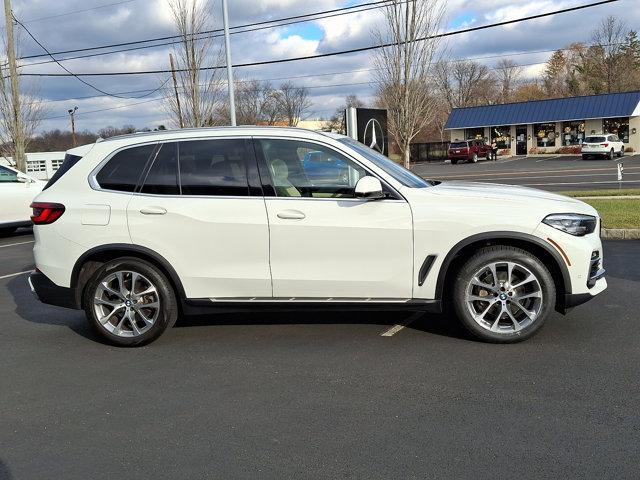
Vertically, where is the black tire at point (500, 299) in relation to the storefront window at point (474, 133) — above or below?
below

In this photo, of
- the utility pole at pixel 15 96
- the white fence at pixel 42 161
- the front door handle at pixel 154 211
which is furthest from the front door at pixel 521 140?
the front door handle at pixel 154 211

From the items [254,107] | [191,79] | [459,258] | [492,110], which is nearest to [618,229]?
[459,258]

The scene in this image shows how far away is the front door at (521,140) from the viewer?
54612 mm

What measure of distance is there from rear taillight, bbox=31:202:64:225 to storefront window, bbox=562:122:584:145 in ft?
174

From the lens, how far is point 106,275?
5246mm

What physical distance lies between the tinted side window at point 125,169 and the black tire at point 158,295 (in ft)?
2.15

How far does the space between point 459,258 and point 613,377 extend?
144 cm

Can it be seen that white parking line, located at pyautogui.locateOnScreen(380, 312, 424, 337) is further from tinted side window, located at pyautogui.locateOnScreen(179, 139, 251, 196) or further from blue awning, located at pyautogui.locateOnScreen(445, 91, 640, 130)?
blue awning, located at pyautogui.locateOnScreen(445, 91, 640, 130)

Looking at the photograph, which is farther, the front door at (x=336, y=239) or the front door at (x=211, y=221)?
the front door at (x=211, y=221)

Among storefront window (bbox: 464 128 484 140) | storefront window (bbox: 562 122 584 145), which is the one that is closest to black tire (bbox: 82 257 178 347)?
storefront window (bbox: 562 122 584 145)

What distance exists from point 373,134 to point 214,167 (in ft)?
27.4

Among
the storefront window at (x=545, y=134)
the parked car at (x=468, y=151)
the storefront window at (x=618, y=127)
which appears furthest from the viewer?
the storefront window at (x=545, y=134)

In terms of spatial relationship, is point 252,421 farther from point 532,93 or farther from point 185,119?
point 532,93

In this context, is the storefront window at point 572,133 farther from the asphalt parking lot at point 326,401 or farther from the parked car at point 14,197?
the asphalt parking lot at point 326,401
